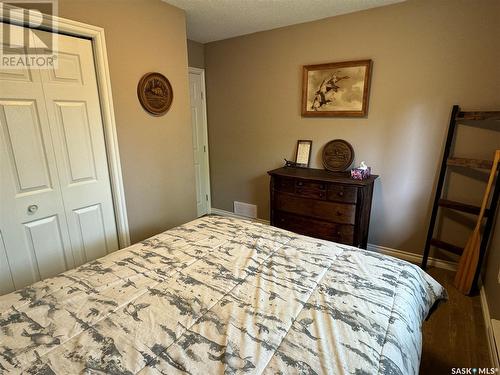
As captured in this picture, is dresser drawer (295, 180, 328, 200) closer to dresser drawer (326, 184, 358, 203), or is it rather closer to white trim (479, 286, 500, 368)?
dresser drawer (326, 184, 358, 203)

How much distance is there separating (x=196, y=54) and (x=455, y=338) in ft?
12.7

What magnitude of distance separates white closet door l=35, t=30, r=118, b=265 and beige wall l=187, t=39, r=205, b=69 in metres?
1.71

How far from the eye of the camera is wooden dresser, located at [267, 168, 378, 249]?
253cm

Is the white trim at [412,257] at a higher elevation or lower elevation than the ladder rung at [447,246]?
lower

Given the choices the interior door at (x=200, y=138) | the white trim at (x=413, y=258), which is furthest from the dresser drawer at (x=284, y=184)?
the interior door at (x=200, y=138)

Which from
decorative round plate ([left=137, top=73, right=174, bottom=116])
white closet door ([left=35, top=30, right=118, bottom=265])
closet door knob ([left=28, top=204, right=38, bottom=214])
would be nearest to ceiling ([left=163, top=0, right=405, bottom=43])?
decorative round plate ([left=137, top=73, right=174, bottom=116])

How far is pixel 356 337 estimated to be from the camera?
967 millimetres

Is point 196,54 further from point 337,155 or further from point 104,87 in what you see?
point 337,155

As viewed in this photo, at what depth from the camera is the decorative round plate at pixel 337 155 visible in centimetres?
286

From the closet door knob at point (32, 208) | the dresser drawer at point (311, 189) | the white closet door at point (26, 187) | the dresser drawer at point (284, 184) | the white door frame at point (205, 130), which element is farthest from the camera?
the white door frame at point (205, 130)

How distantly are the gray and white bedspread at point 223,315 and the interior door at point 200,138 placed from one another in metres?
2.37

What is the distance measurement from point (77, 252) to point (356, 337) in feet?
6.75

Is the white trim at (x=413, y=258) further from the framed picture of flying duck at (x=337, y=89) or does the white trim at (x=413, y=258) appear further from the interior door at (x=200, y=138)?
the interior door at (x=200, y=138)

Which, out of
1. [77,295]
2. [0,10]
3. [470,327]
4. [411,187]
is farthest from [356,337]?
[0,10]
